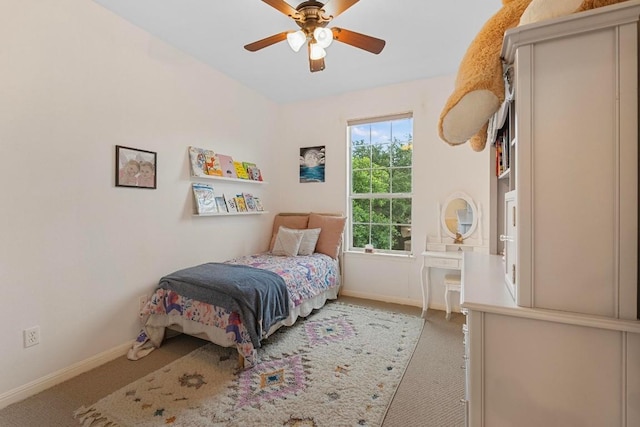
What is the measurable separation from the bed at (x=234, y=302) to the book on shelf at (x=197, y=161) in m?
0.93

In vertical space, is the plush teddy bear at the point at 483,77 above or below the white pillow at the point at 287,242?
above

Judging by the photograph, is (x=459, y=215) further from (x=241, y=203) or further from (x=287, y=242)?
(x=241, y=203)

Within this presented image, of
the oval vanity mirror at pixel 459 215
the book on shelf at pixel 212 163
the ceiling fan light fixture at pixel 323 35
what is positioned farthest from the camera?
the oval vanity mirror at pixel 459 215

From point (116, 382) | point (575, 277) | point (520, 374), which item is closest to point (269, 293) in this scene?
point (116, 382)

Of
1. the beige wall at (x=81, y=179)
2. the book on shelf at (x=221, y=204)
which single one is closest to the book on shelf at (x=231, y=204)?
the book on shelf at (x=221, y=204)

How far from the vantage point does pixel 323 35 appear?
1.91m

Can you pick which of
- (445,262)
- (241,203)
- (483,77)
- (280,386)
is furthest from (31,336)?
(445,262)

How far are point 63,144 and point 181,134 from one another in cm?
96

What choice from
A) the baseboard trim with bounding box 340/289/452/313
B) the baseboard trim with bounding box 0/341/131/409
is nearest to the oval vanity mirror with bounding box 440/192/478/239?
the baseboard trim with bounding box 340/289/452/313

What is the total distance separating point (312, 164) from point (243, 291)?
2.26 m

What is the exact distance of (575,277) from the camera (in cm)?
85

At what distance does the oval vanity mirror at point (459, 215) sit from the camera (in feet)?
10.2

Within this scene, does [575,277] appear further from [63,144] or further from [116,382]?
[63,144]

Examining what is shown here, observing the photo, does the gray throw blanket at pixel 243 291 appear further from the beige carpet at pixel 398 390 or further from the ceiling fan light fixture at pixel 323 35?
the ceiling fan light fixture at pixel 323 35
